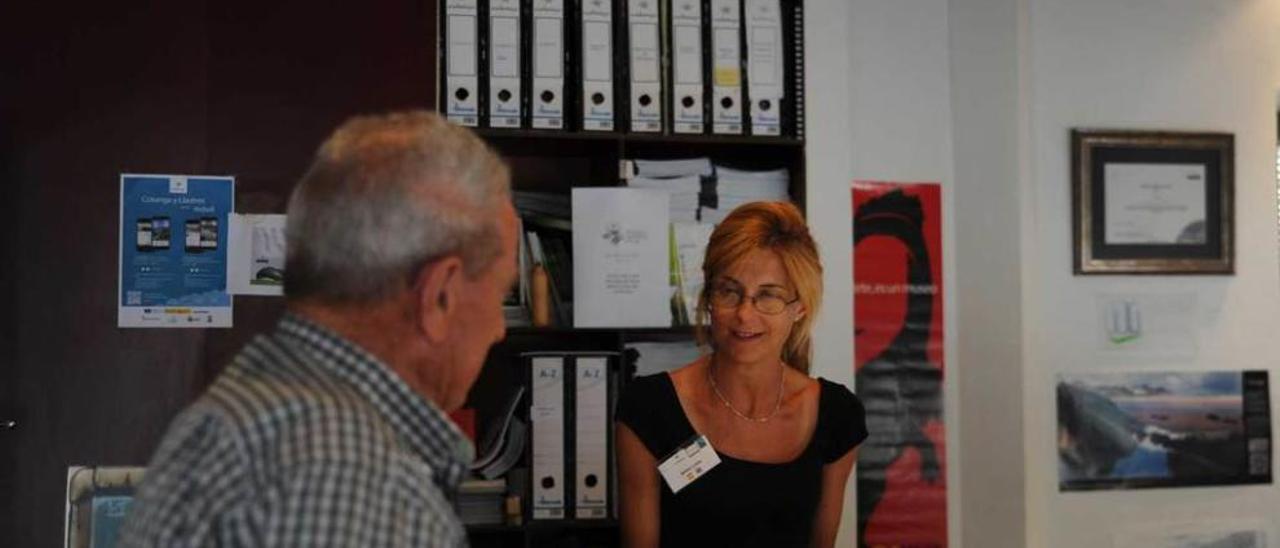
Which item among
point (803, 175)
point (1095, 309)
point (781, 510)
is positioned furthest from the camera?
point (1095, 309)

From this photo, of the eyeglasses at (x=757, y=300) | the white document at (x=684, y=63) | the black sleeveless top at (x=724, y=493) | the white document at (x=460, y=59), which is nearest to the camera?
the black sleeveless top at (x=724, y=493)

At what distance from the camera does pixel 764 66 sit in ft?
10.6

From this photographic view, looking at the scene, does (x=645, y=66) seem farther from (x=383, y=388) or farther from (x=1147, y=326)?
(x=383, y=388)

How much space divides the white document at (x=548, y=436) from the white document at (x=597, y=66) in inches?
24.5

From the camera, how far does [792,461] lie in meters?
2.20

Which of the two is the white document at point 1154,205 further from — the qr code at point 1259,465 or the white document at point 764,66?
the white document at point 764,66

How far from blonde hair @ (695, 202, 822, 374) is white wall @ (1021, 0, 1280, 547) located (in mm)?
1484

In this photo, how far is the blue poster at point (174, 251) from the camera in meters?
3.15

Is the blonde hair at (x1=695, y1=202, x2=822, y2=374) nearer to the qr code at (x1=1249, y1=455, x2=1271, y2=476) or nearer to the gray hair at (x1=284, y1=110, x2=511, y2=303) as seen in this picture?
the gray hair at (x1=284, y1=110, x2=511, y2=303)

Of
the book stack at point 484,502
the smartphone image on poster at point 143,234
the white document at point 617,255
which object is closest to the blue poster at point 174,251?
the smartphone image on poster at point 143,234

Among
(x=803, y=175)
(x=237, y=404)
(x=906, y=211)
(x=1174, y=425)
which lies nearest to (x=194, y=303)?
(x=803, y=175)

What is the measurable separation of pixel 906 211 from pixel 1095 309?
2.07 ft

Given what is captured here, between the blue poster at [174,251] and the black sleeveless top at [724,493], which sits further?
the blue poster at [174,251]

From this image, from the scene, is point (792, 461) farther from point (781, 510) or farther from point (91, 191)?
point (91, 191)
